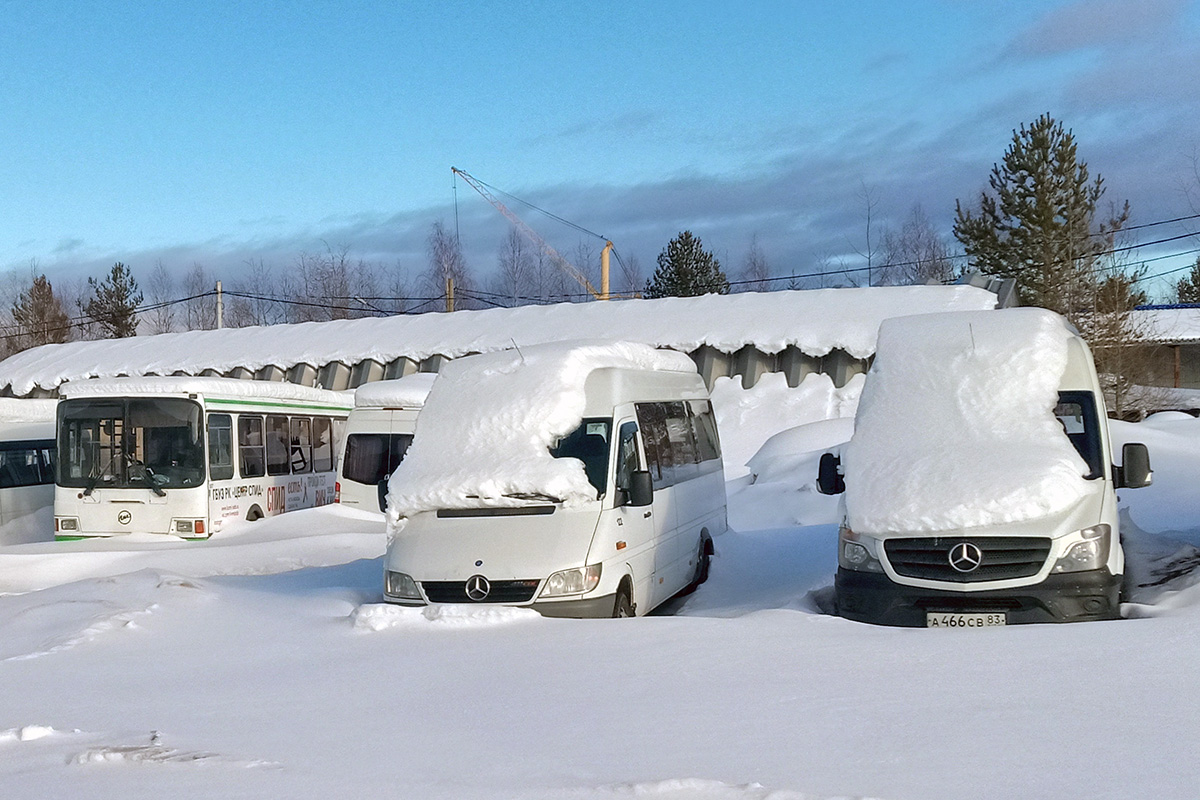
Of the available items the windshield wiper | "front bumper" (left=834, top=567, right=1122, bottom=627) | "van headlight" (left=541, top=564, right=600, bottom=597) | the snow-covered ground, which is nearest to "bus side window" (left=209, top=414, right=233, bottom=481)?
the snow-covered ground

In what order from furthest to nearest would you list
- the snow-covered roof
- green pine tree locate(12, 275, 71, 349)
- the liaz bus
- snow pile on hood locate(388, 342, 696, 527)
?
green pine tree locate(12, 275, 71, 349)
the snow-covered roof
the liaz bus
snow pile on hood locate(388, 342, 696, 527)

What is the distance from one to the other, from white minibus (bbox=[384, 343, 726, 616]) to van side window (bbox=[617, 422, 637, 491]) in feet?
0.05

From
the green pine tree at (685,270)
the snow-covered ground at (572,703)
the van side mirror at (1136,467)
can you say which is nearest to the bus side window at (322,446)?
the snow-covered ground at (572,703)

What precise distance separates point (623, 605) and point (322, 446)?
40.0 ft

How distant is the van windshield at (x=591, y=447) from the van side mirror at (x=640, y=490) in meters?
0.21

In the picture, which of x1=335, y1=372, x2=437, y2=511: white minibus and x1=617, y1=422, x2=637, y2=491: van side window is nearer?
x1=617, y1=422, x2=637, y2=491: van side window

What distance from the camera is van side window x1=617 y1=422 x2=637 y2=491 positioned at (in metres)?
8.87

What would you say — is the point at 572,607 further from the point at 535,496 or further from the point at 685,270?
the point at 685,270

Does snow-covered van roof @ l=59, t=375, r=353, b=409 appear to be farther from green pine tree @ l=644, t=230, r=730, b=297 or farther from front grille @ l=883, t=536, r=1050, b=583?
green pine tree @ l=644, t=230, r=730, b=297

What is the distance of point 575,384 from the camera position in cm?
915

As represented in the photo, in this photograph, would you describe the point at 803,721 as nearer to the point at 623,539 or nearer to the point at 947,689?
the point at 947,689

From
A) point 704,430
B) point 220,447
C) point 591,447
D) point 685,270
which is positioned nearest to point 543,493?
point 591,447

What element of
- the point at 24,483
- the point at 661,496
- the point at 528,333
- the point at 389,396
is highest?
the point at 528,333

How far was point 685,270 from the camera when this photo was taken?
212 ft
